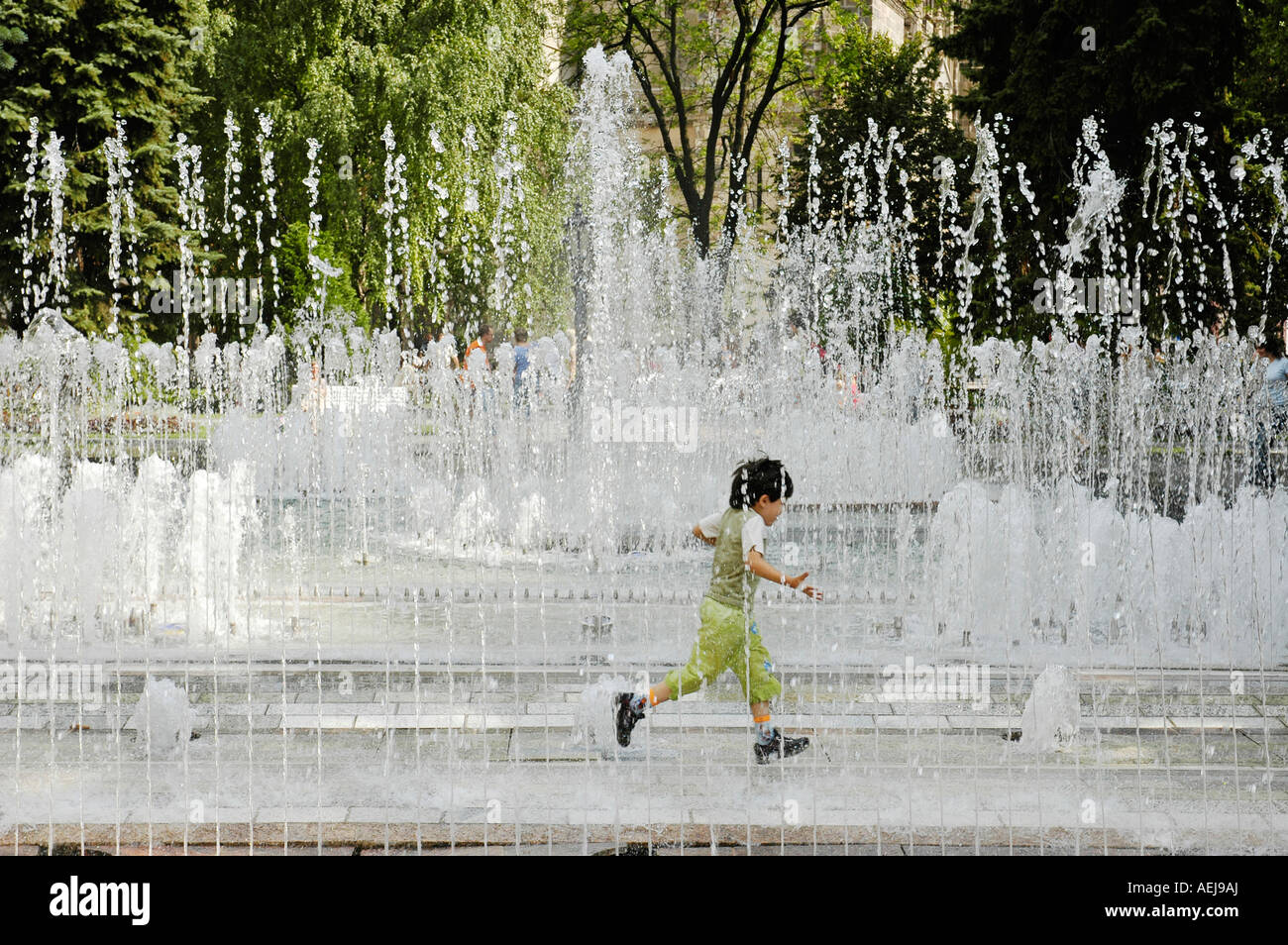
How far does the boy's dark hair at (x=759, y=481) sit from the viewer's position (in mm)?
5020

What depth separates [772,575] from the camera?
484cm

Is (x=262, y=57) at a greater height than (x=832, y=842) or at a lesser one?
greater

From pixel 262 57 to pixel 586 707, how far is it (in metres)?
23.6

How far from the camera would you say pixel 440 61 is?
81.0 feet

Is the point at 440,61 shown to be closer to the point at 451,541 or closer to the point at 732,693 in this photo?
the point at 451,541

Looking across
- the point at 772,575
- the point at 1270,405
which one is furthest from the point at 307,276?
the point at 772,575

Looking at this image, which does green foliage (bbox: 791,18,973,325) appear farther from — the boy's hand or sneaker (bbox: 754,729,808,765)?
the boy's hand

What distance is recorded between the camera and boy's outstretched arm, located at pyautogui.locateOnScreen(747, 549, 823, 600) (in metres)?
4.77

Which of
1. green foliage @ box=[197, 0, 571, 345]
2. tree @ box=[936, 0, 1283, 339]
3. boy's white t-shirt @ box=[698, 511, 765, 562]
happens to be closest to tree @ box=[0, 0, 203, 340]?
green foliage @ box=[197, 0, 571, 345]

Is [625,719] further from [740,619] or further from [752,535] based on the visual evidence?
[752,535]

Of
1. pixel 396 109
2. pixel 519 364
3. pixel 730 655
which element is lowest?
pixel 730 655

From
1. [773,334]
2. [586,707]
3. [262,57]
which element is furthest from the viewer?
[773,334]

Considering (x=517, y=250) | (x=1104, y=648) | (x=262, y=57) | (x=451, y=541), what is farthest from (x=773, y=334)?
(x=1104, y=648)

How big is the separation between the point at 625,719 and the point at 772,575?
82 cm
